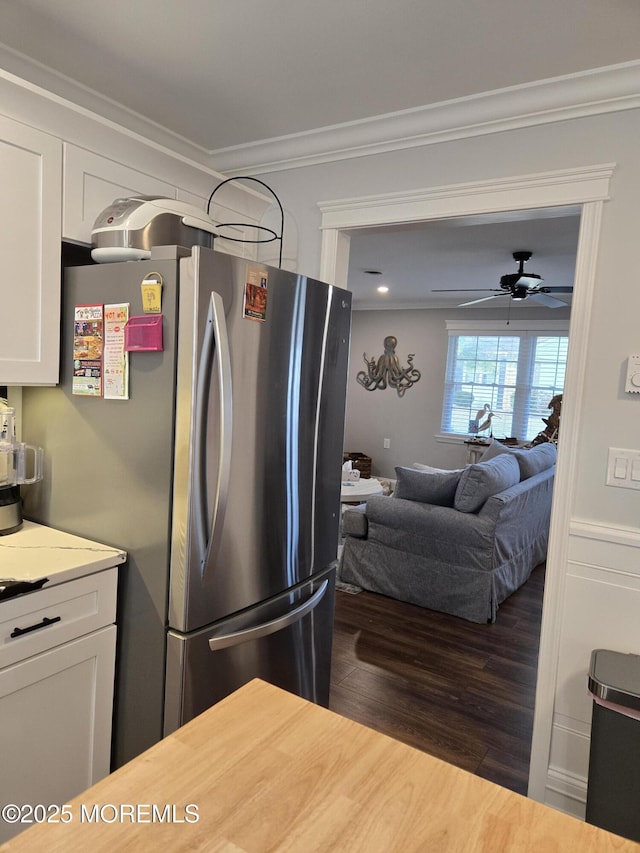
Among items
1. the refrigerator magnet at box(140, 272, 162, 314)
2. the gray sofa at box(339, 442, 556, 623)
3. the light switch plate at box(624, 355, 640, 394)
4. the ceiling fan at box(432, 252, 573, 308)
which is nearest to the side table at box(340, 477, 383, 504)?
the gray sofa at box(339, 442, 556, 623)

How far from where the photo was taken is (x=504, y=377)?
23.6 feet

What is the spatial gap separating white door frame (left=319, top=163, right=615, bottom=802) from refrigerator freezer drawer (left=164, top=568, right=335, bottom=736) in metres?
0.80

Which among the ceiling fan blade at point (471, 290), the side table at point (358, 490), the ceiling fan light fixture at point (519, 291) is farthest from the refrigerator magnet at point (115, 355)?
the ceiling fan blade at point (471, 290)

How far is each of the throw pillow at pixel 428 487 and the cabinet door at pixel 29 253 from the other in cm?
270

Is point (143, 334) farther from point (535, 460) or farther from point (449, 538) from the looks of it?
point (535, 460)

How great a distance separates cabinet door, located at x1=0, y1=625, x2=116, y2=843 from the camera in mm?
1506

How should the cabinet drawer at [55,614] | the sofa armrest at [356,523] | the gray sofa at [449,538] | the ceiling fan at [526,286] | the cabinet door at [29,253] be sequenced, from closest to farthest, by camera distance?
the cabinet drawer at [55,614] < the cabinet door at [29,253] < the gray sofa at [449,538] < the sofa armrest at [356,523] < the ceiling fan at [526,286]

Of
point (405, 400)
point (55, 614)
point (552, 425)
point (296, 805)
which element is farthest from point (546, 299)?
point (296, 805)

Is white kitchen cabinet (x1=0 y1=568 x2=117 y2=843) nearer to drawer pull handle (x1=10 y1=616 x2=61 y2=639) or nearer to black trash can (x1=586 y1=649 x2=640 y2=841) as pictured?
drawer pull handle (x1=10 y1=616 x2=61 y2=639)

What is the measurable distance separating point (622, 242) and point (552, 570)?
1142 mm

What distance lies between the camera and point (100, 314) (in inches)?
70.8

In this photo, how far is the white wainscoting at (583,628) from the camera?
195cm

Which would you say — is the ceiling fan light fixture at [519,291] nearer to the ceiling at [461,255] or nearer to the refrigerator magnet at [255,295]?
the ceiling at [461,255]

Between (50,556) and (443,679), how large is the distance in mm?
2097
